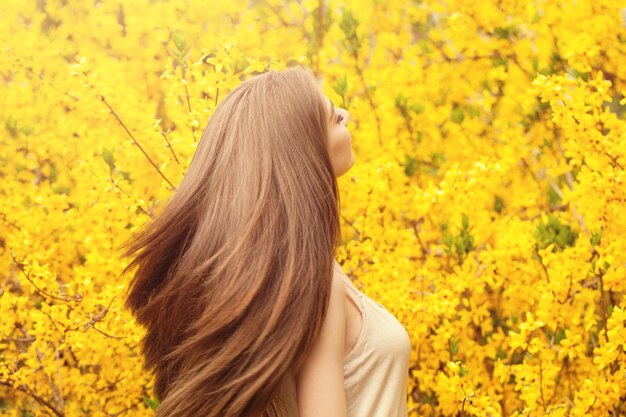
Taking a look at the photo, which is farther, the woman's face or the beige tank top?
the woman's face

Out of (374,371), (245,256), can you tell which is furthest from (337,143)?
(374,371)

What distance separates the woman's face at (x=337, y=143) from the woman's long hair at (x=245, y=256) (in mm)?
48

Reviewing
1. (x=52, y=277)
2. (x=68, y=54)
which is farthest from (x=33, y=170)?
(x=52, y=277)

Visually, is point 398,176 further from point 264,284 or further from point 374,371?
point 264,284

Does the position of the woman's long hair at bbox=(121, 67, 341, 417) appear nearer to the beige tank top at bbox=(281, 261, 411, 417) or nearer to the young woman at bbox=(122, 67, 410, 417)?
the young woman at bbox=(122, 67, 410, 417)

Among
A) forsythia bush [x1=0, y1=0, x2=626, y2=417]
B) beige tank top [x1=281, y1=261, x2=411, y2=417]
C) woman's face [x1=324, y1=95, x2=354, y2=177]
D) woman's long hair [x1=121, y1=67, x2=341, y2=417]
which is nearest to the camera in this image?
woman's long hair [x1=121, y1=67, x2=341, y2=417]

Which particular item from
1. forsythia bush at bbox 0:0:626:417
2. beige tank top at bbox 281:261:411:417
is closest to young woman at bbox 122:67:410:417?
beige tank top at bbox 281:261:411:417

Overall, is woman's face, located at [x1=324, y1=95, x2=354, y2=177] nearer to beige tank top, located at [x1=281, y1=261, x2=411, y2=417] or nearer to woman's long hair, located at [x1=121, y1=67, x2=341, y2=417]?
woman's long hair, located at [x1=121, y1=67, x2=341, y2=417]

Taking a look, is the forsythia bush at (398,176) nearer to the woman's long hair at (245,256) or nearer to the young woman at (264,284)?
the young woman at (264,284)

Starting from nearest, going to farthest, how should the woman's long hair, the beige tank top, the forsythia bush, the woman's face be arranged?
the woman's long hair → the beige tank top → the woman's face → the forsythia bush

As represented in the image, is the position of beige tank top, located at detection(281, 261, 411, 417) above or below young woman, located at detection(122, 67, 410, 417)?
below

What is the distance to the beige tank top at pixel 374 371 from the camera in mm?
1555

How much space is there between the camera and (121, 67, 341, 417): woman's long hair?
141 cm

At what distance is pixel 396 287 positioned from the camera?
8.61 feet
